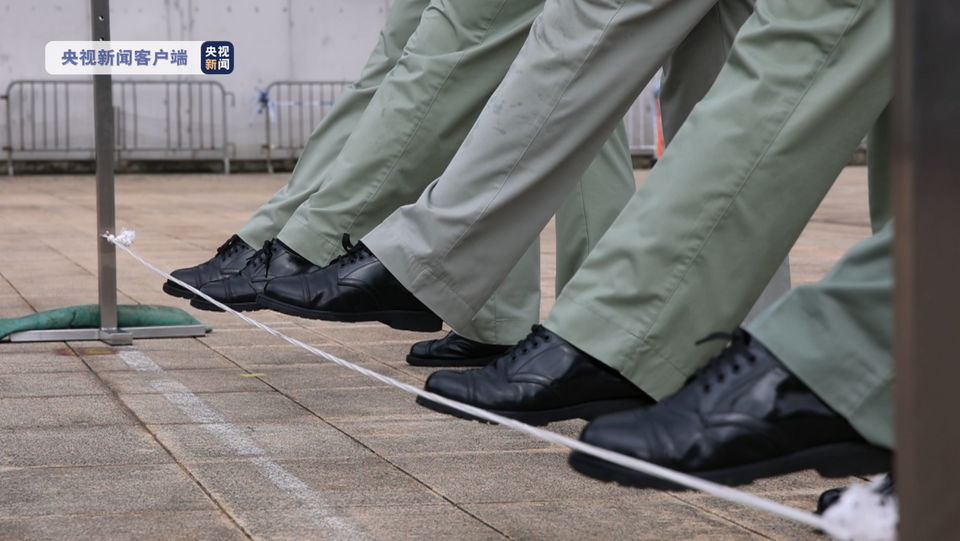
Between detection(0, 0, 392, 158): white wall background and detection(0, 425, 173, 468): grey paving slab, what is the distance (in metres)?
12.4

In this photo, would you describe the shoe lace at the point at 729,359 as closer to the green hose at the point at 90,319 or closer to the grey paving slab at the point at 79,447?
the grey paving slab at the point at 79,447

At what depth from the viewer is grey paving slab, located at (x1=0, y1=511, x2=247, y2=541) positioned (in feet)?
6.24

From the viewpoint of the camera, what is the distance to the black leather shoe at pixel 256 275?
294cm

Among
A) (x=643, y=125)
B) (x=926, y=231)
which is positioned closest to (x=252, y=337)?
(x=926, y=231)

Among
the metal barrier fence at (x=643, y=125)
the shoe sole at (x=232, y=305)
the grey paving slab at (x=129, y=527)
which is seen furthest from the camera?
the metal barrier fence at (x=643, y=125)

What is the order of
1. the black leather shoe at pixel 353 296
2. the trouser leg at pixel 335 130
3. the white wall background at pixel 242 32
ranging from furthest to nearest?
the white wall background at pixel 242 32 < the trouser leg at pixel 335 130 < the black leather shoe at pixel 353 296

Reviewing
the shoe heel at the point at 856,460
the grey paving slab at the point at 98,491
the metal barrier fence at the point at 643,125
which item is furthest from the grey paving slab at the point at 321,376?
the metal barrier fence at the point at 643,125

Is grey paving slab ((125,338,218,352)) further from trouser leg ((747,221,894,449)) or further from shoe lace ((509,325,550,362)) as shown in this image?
trouser leg ((747,221,894,449))

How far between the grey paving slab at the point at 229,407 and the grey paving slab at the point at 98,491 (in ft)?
1.42

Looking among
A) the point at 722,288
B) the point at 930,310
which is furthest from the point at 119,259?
the point at 930,310

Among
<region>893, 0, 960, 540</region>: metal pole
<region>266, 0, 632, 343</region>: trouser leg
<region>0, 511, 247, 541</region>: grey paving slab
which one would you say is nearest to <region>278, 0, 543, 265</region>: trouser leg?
<region>266, 0, 632, 343</region>: trouser leg

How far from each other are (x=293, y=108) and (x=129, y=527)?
1350cm

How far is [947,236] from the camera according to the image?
2.87 ft

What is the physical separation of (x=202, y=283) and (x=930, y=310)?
8.38ft
